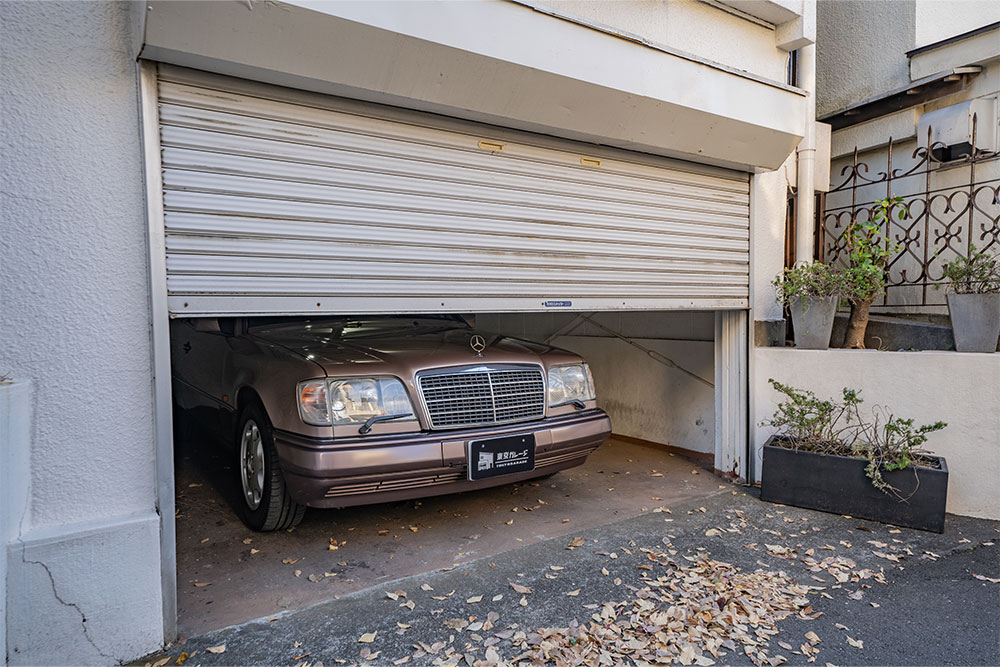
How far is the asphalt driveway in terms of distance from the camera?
7.98 feet

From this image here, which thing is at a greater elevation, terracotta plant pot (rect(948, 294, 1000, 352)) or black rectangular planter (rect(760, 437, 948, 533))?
terracotta plant pot (rect(948, 294, 1000, 352))

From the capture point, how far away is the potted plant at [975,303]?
4.02m

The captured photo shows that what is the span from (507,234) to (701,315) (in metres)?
2.88

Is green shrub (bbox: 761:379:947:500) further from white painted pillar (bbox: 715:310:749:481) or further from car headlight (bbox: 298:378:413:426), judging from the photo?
car headlight (bbox: 298:378:413:426)

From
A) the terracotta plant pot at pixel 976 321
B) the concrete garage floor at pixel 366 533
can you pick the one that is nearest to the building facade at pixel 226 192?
the concrete garage floor at pixel 366 533

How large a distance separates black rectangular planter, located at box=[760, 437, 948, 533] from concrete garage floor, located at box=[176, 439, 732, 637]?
56 centimetres

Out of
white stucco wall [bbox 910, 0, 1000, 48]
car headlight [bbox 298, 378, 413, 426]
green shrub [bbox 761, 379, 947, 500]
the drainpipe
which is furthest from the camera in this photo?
white stucco wall [bbox 910, 0, 1000, 48]

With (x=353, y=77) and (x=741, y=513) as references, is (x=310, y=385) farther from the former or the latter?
(x=741, y=513)

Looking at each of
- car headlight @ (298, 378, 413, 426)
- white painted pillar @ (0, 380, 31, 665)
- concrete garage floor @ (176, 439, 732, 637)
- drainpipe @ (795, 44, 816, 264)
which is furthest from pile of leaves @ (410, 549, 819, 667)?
drainpipe @ (795, 44, 816, 264)

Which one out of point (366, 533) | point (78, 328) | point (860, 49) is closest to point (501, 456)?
point (366, 533)

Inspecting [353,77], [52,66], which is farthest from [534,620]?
[52,66]

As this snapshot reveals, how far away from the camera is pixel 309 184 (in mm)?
2869

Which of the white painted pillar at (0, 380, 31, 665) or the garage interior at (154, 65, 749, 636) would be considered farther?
the garage interior at (154, 65, 749, 636)

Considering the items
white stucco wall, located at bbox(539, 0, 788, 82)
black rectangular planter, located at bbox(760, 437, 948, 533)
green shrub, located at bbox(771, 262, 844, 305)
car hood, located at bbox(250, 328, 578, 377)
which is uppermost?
white stucco wall, located at bbox(539, 0, 788, 82)
